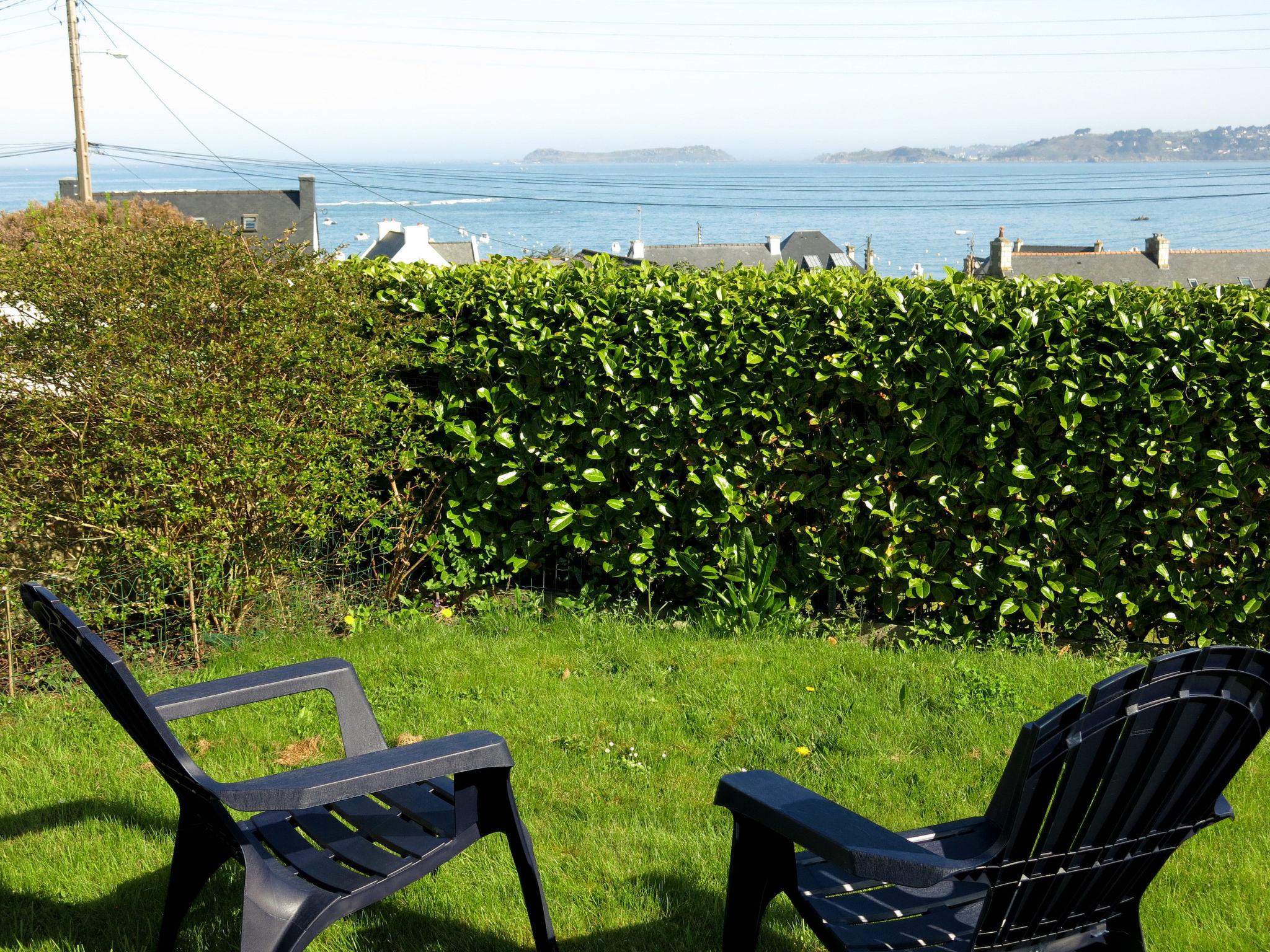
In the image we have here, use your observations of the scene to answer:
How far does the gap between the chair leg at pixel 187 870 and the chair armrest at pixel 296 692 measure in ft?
1.18

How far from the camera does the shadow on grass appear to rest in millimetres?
2645

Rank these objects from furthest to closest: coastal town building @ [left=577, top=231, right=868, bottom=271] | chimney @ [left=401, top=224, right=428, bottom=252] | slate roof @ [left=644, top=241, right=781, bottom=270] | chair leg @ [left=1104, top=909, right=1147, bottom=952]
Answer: coastal town building @ [left=577, top=231, right=868, bottom=271] < slate roof @ [left=644, top=241, right=781, bottom=270] < chimney @ [left=401, top=224, right=428, bottom=252] < chair leg @ [left=1104, top=909, right=1147, bottom=952]

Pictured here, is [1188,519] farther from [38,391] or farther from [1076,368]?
[38,391]

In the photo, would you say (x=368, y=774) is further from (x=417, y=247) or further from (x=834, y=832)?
(x=417, y=247)

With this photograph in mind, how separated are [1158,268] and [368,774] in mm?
52593

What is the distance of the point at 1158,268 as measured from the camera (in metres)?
47.2

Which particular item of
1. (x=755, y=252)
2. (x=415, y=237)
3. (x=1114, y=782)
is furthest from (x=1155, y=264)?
(x=1114, y=782)

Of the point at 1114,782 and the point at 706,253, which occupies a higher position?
the point at 706,253

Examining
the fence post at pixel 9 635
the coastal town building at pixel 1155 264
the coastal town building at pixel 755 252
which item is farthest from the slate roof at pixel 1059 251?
the fence post at pixel 9 635

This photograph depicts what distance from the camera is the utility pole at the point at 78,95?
27.2 m

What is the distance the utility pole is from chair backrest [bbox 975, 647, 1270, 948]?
30205 millimetres

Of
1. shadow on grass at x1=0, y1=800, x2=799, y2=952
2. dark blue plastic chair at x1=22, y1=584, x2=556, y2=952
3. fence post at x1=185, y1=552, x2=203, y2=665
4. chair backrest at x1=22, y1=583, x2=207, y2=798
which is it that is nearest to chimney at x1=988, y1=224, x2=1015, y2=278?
fence post at x1=185, y1=552, x2=203, y2=665

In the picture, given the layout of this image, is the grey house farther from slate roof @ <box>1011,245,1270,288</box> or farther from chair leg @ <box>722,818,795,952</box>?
chair leg @ <box>722,818,795,952</box>

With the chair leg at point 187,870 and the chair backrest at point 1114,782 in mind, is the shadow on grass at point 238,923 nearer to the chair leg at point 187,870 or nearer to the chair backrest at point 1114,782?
the chair leg at point 187,870
